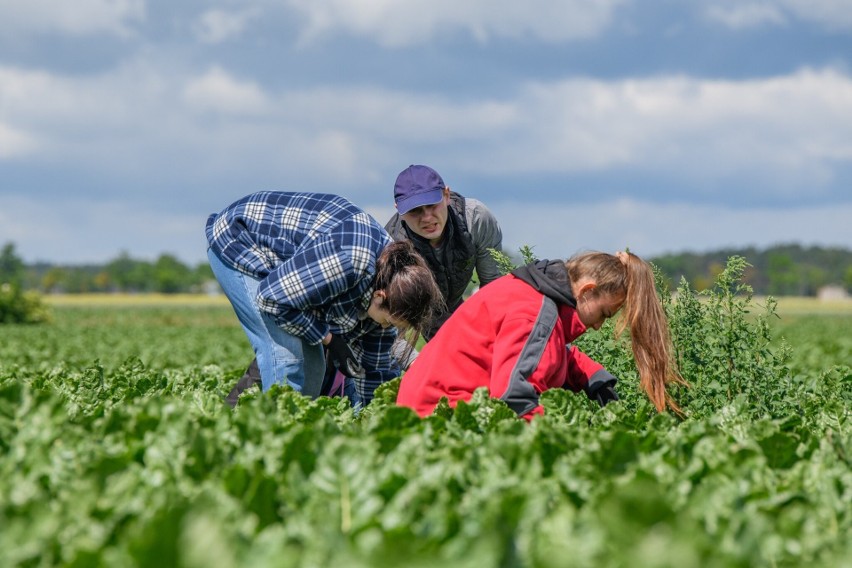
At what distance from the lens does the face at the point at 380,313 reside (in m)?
4.62

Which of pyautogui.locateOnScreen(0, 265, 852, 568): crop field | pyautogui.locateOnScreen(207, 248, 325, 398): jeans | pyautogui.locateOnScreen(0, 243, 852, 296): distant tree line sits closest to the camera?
pyautogui.locateOnScreen(0, 265, 852, 568): crop field

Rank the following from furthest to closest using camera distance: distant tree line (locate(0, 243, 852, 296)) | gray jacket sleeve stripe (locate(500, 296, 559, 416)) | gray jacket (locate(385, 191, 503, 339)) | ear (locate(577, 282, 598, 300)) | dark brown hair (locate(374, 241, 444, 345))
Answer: distant tree line (locate(0, 243, 852, 296)) → gray jacket (locate(385, 191, 503, 339)) → dark brown hair (locate(374, 241, 444, 345)) → ear (locate(577, 282, 598, 300)) → gray jacket sleeve stripe (locate(500, 296, 559, 416))

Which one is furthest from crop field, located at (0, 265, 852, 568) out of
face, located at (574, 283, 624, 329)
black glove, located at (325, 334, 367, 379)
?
black glove, located at (325, 334, 367, 379)

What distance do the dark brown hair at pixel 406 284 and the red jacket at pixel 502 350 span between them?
0.30 metres

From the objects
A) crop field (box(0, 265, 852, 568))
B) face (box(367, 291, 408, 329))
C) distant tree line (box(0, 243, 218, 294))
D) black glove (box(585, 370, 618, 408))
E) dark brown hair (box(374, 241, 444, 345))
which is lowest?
distant tree line (box(0, 243, 218, 294))

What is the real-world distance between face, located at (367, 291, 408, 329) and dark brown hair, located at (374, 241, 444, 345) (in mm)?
27

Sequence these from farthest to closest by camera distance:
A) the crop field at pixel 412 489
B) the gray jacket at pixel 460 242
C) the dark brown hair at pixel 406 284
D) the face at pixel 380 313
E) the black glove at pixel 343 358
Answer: the gray jacket at pixel 460 242
the black glove at pixel 343 358
the face at pixel 380 313
the dark brown hair at pixel 406 284
the crop field at pixel 412 489

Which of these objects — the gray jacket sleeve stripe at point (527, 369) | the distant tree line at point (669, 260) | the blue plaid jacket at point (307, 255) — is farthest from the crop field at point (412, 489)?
the distant tree line at point (669, 260)

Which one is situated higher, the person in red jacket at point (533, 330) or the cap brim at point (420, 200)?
the cap brim at point (420, 200)

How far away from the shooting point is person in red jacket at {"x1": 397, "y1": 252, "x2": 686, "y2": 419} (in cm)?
389

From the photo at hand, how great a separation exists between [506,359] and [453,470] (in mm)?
1457

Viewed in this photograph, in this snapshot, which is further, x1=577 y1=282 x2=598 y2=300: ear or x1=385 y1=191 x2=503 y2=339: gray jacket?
x1=385 y1=191 x2=503 y2=339: gray jacket

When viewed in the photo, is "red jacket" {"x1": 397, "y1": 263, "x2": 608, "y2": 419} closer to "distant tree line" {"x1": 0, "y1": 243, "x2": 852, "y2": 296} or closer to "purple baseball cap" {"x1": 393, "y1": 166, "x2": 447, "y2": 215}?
"purple baseball cap" {"x1": 393, "y1": 166, "x2": 447, "y2": 215}

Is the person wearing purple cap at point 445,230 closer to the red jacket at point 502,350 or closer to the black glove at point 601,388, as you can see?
the red jacket at point 502,350
